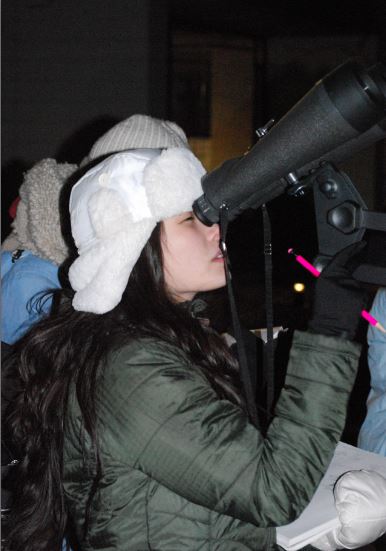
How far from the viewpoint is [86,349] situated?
1.27 meters

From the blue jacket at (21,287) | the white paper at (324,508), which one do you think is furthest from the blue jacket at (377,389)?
the blue jacket at (21,287)

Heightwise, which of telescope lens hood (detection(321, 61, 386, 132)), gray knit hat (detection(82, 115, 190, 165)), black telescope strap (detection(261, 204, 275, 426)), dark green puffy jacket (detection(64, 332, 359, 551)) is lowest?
dark green puffy jacket (detection(64, 332, 359, 551))

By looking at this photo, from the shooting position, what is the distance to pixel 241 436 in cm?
114

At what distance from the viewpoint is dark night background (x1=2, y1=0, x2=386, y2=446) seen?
4.84m

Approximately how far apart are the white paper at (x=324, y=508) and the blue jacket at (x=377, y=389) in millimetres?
434

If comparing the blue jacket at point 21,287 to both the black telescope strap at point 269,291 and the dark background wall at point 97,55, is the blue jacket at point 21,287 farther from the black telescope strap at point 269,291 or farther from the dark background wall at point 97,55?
the dark background wall at point 97,55

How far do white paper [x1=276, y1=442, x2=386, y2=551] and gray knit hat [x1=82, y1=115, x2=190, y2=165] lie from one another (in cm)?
84

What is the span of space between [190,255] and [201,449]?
0.39 m

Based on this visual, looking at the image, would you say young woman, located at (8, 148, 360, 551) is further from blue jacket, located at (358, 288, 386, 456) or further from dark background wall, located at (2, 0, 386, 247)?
dark background wall, located at (2, 0, 386, 247)

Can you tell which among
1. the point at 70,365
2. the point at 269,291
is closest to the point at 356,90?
the point at 269,291

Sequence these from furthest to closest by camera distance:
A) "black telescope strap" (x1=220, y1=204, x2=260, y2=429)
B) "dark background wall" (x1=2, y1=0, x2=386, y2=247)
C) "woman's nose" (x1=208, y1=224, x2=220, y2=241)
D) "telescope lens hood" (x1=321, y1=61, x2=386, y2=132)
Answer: "dark background wall" (x1=2, y1=0, x2=386, y2=247)
"woman's nose" (x1=208, y1=224, x2=220, y2=241)
"black telescope strap" (x1=220, y1=204, x2=260, y2=429)
"telescope lens hood" (x1=321, y1=61, x2=386, y2=132)

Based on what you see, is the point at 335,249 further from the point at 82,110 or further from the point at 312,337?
the point at 82,110

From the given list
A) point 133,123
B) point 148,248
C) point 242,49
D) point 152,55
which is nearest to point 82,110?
point 152,55

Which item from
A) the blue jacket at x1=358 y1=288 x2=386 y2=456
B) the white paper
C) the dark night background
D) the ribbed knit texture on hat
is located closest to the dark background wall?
the dark night background
